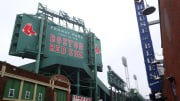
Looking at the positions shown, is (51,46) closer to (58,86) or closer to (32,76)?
(58,86)

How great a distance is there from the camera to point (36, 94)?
73.7 feet

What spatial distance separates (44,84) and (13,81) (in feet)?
16.7

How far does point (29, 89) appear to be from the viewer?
21.7 meters

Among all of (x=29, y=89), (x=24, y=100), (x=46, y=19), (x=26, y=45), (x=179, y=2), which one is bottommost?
(x=24, y=100)

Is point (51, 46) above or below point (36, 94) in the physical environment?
above

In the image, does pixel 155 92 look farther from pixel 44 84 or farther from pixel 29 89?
pixel 29 89

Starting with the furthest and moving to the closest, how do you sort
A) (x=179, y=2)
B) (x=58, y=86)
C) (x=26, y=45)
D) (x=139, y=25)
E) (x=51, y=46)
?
(x=51, y=46) < (x=26, y=45) < (x=139, y=25) < (x=58, y=86) < (x=179, y=2)

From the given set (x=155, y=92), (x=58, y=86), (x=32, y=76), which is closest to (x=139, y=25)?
(x=155, y=92)

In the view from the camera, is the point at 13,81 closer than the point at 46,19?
Yes

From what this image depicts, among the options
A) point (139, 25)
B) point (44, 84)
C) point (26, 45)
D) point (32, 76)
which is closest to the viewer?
point (32, 76)

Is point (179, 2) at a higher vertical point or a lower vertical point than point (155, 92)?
higher

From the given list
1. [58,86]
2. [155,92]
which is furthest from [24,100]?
[155,92]

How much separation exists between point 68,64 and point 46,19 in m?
12.9

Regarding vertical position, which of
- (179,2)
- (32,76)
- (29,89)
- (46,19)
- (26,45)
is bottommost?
(29,89)
